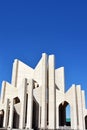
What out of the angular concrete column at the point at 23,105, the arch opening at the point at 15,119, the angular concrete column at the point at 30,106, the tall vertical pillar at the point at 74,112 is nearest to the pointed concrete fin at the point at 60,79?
the tall vertical pillar at the point at 74,112

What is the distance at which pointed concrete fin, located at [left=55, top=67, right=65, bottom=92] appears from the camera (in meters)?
27.3

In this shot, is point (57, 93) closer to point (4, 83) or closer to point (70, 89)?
point (70, 89)

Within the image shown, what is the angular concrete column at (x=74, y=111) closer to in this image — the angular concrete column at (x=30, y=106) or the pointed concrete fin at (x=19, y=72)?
the angular concrete column at (x=30, y=106)

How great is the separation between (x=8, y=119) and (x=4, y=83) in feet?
20.0

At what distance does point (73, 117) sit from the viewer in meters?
22.0

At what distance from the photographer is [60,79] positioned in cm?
2784

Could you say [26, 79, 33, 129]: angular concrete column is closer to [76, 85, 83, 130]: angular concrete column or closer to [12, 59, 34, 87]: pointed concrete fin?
[12, 59, 34, 87]: pointed concrete fin

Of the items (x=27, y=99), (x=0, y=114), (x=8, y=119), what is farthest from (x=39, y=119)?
(x=0, y=114)

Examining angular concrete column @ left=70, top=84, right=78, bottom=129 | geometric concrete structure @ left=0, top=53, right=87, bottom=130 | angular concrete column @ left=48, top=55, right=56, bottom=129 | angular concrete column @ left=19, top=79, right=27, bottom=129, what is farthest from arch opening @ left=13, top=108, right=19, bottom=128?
angular concrete column @ left=70, top=84, right=78, bottom=129

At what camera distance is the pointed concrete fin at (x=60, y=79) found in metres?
27.3

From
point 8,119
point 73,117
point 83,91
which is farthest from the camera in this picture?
point 83,91

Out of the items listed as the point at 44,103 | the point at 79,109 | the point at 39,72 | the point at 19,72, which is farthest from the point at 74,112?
the point at 19,72

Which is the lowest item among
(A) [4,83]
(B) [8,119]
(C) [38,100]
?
(B) [8,119]

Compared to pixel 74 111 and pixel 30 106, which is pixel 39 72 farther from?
pixel 74 111
